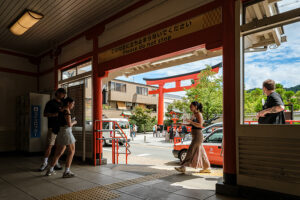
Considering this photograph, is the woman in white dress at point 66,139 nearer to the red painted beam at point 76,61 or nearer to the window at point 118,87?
the red painted beam at point 76,61

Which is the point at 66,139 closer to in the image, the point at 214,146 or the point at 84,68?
the point at 84,68

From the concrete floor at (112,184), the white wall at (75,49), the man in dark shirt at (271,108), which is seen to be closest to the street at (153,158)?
the concrete floor at (112,184)

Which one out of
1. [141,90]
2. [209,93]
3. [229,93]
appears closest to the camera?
[229,93]

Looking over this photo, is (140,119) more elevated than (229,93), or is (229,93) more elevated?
(229,93)

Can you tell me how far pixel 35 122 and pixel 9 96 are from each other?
180 cm

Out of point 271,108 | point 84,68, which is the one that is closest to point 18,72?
point 84,68

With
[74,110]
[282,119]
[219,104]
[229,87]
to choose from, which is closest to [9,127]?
[74,110]

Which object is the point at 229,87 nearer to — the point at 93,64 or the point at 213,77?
the point at 93,64

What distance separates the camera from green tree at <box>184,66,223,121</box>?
16.2 metres

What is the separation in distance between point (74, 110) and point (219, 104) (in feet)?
39.3

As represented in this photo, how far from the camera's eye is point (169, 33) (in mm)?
4277

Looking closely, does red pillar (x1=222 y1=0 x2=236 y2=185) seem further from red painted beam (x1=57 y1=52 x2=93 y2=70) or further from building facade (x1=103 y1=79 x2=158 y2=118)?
building facade (x1=103 y1=79 x2=158 y2=118)

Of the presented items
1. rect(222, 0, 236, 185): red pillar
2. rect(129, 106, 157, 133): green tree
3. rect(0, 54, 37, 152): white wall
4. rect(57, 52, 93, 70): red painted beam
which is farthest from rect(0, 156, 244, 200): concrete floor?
rect(129, 106, 157, 133): green tree

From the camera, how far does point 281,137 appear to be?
2912mm
